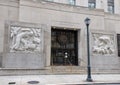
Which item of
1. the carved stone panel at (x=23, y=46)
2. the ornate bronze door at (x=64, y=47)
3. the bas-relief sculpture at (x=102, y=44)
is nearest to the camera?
the carved stone panel at (x=23, y=46)

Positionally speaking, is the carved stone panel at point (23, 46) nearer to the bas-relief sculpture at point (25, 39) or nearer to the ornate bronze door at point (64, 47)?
the bas-relief sculpture at point (25, 39)

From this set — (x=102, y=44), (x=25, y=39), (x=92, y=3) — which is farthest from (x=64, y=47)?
(x=92, y=3)

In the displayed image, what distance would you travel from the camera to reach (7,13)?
23031 millimetres

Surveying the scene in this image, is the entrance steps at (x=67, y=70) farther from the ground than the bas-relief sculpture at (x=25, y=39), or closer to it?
closer to it

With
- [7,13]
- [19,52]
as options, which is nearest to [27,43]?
[19,52]

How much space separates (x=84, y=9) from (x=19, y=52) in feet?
33.6

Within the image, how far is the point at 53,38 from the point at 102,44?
605cm

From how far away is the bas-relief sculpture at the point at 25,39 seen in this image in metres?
21.0

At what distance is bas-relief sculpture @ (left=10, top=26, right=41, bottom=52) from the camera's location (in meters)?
21.0

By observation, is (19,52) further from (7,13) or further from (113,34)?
(113,34)

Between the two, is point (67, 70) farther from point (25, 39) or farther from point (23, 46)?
point (25, 39)

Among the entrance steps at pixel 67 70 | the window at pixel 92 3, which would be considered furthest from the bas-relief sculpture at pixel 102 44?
the window at pixel 92 3

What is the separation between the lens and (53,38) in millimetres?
25891

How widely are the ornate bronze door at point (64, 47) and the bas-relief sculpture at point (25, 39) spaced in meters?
4.01
